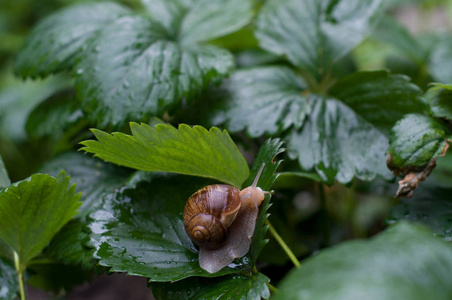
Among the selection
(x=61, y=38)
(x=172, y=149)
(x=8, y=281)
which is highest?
(x=61, y=38)

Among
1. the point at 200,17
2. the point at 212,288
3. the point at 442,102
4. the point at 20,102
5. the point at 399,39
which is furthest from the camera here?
the point at 20,102

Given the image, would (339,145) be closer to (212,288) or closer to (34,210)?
(212,288)

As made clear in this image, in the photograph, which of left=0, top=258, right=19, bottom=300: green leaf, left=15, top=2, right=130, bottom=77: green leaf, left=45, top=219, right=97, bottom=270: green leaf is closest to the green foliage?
left=15, top=2, right=130, bottom=77: green leaf

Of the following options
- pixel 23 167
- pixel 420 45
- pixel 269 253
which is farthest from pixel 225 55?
pixel 23 167

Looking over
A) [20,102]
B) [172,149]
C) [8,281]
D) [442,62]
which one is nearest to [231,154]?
[172,149]

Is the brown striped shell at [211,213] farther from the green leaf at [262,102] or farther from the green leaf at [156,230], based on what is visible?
the green leaf at [262,102]

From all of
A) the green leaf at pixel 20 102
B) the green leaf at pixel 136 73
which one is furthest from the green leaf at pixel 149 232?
the green leaf at pixel 20 102

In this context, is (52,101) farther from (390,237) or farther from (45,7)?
(45,7)
